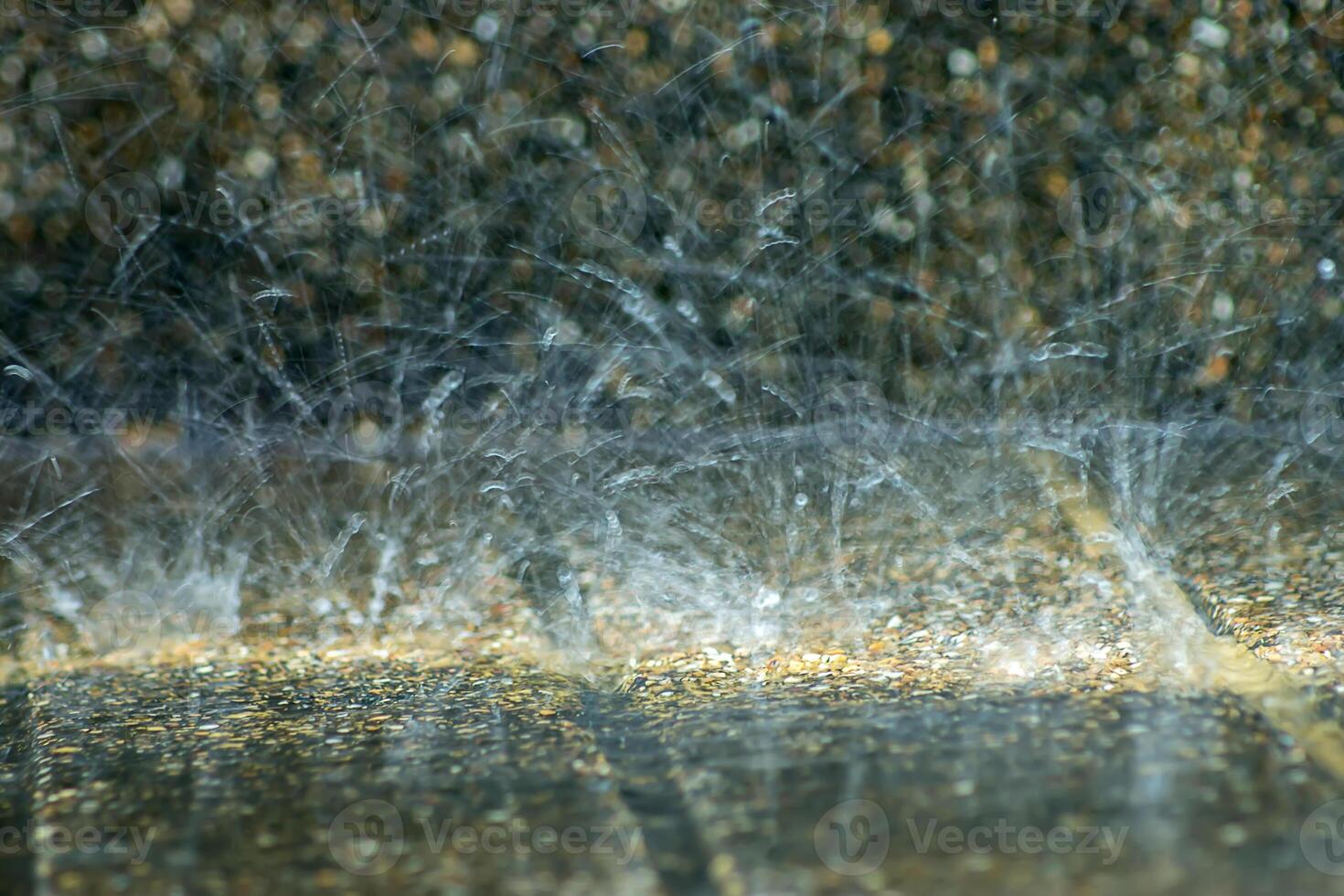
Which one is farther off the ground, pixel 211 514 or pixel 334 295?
pixel 334 295

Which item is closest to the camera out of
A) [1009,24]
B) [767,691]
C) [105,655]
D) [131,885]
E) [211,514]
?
[131,885]

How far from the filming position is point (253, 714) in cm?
78

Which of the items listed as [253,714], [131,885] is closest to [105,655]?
[253,714]

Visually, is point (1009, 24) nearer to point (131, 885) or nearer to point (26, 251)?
point (26, 251)

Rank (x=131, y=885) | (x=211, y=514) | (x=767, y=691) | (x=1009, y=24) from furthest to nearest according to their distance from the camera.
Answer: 1. (x=1009, y=24)
2. (x=211, y=514)
3. (x=767, y=691)
4. (x=131, y=885)

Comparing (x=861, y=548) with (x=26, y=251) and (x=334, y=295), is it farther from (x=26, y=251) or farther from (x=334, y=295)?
(x=26, y=251)

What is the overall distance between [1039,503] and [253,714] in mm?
566

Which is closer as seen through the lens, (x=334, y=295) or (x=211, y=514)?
(x=211, y=514)

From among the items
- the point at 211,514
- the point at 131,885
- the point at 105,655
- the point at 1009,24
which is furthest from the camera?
the point at 1009,24

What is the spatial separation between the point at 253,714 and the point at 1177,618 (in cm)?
54

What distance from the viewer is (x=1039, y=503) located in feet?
3.31

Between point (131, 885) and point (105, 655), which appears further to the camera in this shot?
point (105, 655)

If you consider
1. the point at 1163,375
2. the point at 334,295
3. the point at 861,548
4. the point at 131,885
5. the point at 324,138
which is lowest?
the point at 131,885

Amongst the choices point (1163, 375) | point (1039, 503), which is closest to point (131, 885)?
point (1039, 503)
